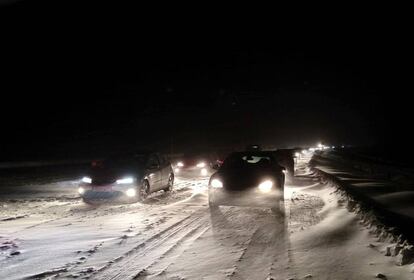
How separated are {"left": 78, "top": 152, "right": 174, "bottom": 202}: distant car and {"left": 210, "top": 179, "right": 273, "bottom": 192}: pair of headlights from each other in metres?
2.78

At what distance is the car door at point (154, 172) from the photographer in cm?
1493

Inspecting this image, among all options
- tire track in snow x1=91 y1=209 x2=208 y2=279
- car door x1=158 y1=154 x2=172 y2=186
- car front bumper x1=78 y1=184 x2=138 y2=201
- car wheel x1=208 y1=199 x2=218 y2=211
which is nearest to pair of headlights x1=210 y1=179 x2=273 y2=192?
car wheel x1=208 y1=199 x2=218 y2=211

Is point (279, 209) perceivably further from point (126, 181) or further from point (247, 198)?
point (126, 181)

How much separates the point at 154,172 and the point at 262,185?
4648 millimetres

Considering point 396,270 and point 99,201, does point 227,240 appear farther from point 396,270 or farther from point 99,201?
point 99,201

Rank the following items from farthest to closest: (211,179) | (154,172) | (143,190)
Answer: (154,172)
(143,190)
(211,179)

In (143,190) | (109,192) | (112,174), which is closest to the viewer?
(109,192)

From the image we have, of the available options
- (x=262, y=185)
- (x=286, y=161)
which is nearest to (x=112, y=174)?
(x=262, y=185)

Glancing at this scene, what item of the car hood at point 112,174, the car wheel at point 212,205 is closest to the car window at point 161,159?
the car hood at point 112,174

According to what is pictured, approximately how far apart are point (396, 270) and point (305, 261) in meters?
1.23

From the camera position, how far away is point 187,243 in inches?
320

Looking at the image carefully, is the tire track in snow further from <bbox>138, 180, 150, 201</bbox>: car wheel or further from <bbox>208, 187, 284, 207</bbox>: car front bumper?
<bbox>138, 180, 150, 201</bbox>: car wheel

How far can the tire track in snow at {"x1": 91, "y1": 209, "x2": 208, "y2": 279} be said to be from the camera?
635 cm

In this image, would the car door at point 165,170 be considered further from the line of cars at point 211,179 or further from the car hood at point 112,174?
the car hood at point 112,174
